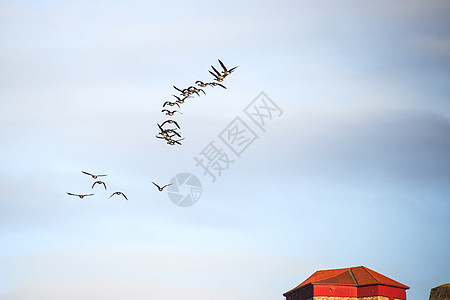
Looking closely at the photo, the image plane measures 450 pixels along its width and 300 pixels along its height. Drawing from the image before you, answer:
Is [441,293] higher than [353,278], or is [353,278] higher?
[353,278]

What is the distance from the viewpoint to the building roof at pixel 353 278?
93525 mm

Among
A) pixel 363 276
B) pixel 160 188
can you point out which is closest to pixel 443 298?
pixel 160 188

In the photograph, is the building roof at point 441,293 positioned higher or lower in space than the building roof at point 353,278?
lower

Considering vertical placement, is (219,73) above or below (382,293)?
above

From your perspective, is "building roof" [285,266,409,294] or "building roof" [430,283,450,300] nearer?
"building roof" [430,283,450,300]

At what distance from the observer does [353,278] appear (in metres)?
95.2

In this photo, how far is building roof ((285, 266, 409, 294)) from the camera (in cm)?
9353

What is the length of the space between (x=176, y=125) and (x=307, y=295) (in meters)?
38.2

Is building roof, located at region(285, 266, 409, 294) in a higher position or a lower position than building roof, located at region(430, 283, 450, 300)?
higher

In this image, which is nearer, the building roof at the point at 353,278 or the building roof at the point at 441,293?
the building roof at the point at 441,293

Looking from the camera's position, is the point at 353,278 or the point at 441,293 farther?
the point at 353,278

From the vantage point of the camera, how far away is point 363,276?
3733 inches

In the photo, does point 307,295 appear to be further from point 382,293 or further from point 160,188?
point 160,188

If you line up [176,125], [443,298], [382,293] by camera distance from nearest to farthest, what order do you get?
[443,298]
[176,125]
[382,293]
